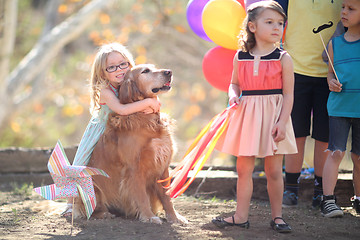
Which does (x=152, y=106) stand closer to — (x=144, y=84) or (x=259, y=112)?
(x=144, y=84)

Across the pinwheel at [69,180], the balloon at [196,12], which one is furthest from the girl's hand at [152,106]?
the balloon at [196,12]

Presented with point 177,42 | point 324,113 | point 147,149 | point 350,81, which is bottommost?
point 147,149

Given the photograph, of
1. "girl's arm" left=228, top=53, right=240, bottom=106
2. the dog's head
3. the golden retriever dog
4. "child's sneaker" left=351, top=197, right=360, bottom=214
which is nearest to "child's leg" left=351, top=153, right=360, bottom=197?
"child's sneaker" left=351, top=197, right=360, bottom=214

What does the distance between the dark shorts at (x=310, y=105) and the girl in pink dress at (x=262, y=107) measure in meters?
0.84

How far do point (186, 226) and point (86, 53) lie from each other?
10.3 metres

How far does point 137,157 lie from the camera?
11.3 ft

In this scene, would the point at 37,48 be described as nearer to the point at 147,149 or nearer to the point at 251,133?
the point at 147,149

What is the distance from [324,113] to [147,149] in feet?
5.40

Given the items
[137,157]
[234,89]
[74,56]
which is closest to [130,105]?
[137,157]

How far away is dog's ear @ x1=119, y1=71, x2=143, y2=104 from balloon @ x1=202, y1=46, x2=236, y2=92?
3.13ft

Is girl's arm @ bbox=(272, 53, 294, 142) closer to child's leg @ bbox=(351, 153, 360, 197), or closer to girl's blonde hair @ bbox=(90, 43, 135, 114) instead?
child's leg @ bbox=(351, 153, 360, 197)

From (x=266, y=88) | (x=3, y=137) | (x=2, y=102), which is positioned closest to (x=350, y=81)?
(x=266, y=88)

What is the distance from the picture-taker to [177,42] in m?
14.2

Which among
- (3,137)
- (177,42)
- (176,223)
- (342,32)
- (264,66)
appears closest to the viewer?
(264,66)
